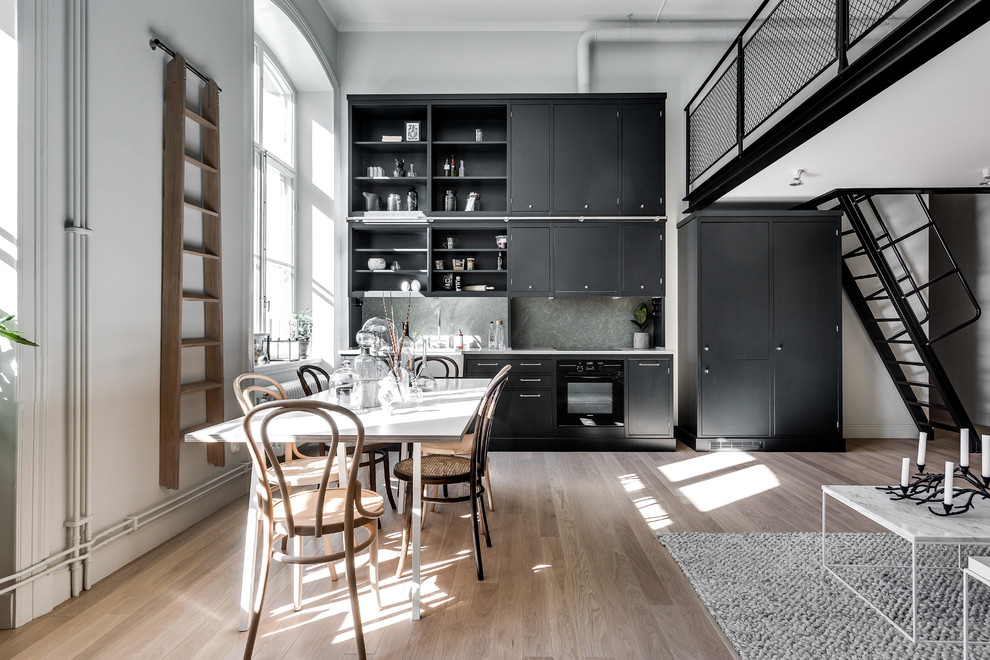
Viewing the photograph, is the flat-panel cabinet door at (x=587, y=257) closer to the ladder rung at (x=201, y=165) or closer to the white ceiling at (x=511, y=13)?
the white ceiling at (x=511, y=13)

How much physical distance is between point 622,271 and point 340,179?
3.24 metres

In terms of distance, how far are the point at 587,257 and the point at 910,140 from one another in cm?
266

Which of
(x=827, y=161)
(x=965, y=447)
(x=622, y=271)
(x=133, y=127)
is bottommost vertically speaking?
(x=965, y=447)

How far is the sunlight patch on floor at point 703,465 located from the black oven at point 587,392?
74 cm

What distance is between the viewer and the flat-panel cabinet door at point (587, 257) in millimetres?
5316

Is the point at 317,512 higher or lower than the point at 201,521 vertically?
higher

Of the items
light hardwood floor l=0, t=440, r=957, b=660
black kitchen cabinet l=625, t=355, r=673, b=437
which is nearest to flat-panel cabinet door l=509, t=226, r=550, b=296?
black kitchen cabinet l=625, t=355, r=673, b=437

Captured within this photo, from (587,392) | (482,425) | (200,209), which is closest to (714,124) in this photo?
(587,392)

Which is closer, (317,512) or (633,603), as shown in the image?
(317,512)

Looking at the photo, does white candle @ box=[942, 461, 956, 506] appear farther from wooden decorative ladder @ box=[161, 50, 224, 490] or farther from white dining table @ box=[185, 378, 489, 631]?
wooden decorative ladder @ box=[161, 50, 224, 490]

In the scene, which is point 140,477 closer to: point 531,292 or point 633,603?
point 633,603

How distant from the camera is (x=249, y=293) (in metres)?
3.79

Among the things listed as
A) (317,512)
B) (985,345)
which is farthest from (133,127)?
(985,345)

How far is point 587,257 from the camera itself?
532cm
